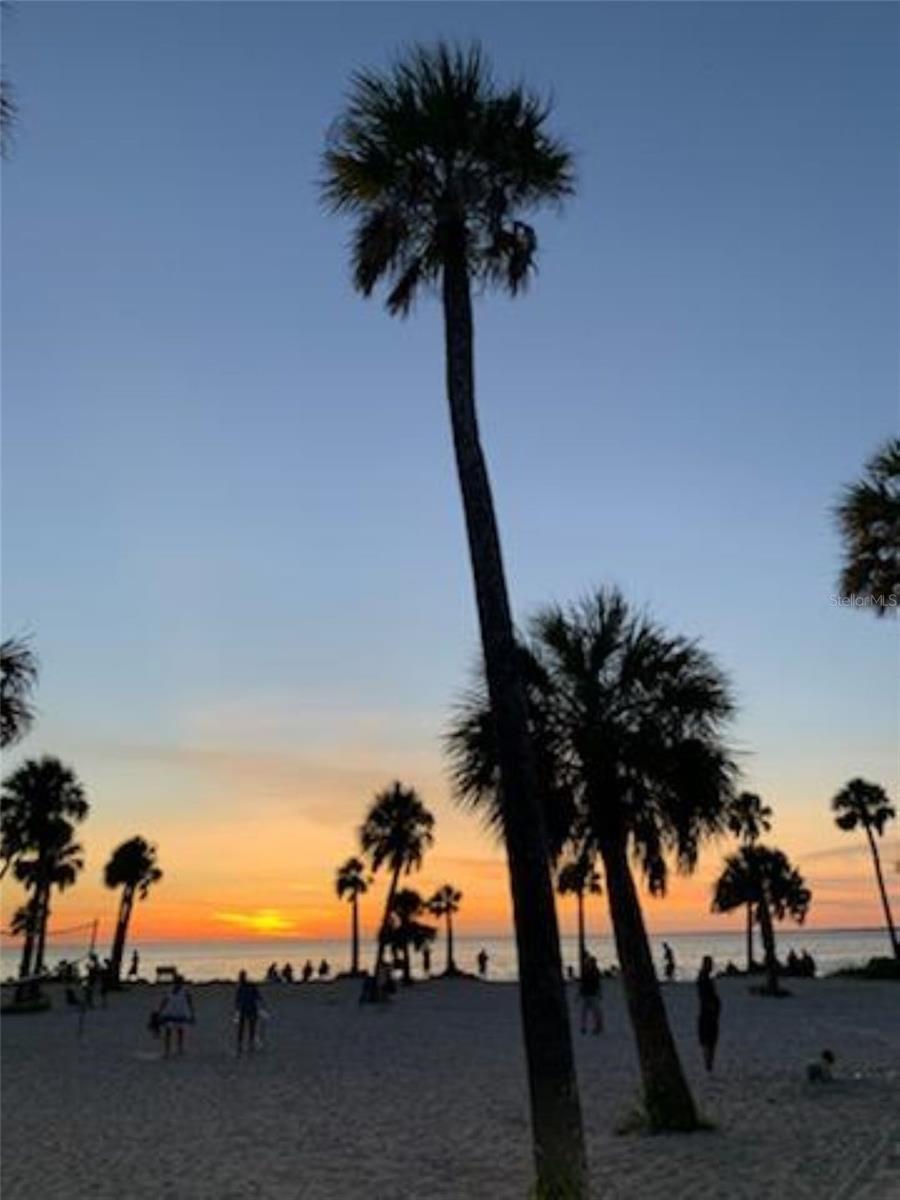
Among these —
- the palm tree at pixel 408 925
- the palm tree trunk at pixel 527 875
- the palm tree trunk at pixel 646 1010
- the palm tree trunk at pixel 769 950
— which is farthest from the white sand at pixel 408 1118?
the palm tree at pixel 408 925

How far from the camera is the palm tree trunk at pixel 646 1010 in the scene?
14.6m

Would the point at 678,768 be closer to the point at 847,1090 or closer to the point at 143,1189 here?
the point at 847,1090

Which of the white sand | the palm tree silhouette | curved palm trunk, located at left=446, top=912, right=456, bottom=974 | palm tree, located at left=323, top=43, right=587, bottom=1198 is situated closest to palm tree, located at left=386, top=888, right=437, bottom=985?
curved palm trunk, located at left=446, top=912, right=456, bottom=974

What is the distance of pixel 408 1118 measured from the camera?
681 inches

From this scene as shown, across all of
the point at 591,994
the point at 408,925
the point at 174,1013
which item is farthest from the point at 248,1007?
the point at 408,925

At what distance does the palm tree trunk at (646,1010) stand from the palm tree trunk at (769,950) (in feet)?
121

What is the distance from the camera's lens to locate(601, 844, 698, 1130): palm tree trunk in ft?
48.0

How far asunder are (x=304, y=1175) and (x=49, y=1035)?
25517mm

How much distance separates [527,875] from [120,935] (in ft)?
227

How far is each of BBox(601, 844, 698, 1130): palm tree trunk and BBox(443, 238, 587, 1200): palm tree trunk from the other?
5.43 m

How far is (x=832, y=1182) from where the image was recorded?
1129 cm

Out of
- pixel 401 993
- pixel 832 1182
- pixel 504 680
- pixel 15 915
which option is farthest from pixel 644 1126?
pixel 15 915

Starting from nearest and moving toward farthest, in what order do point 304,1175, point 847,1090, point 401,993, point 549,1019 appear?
point 549,1019, point 304,1175, point 847,1090, point 401,993

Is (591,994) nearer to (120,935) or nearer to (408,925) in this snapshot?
(120,935)
